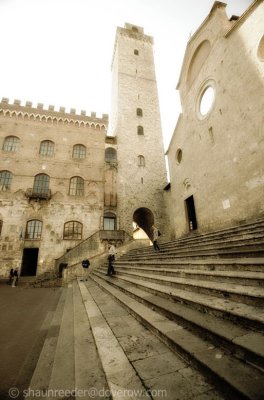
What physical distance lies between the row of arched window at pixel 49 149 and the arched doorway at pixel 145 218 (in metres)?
6.73

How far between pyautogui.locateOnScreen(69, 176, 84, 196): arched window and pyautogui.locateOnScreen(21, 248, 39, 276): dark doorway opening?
6.35 metres

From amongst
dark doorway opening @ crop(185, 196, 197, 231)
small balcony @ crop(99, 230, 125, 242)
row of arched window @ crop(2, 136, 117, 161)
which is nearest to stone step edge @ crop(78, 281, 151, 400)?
small balcony @ crop(99, 230, 125, 242)

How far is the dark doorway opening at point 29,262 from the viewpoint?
17.8 meters

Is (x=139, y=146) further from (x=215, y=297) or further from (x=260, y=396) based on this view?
(x=260, y=396)

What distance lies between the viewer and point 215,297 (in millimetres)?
3379

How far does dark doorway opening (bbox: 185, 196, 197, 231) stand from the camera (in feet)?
50.5

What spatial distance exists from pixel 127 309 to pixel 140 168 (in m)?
18.6

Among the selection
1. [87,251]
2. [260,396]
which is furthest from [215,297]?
[87,251]

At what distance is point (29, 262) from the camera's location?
1858cm

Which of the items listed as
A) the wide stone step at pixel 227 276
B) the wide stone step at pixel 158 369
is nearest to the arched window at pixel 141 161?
the wide stone step at pixel 227 276

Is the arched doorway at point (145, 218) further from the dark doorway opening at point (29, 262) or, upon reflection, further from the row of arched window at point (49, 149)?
the dark doorway opening at point (29, 262)

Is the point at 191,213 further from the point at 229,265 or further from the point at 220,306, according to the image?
the point at 220,306

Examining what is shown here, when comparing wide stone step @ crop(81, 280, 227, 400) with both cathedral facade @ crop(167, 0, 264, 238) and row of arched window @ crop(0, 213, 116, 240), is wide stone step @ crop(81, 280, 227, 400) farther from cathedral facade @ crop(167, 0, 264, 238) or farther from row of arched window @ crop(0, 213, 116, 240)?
row of arched window @ crop(0, 213, 116, 240)

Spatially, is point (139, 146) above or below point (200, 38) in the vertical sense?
below
